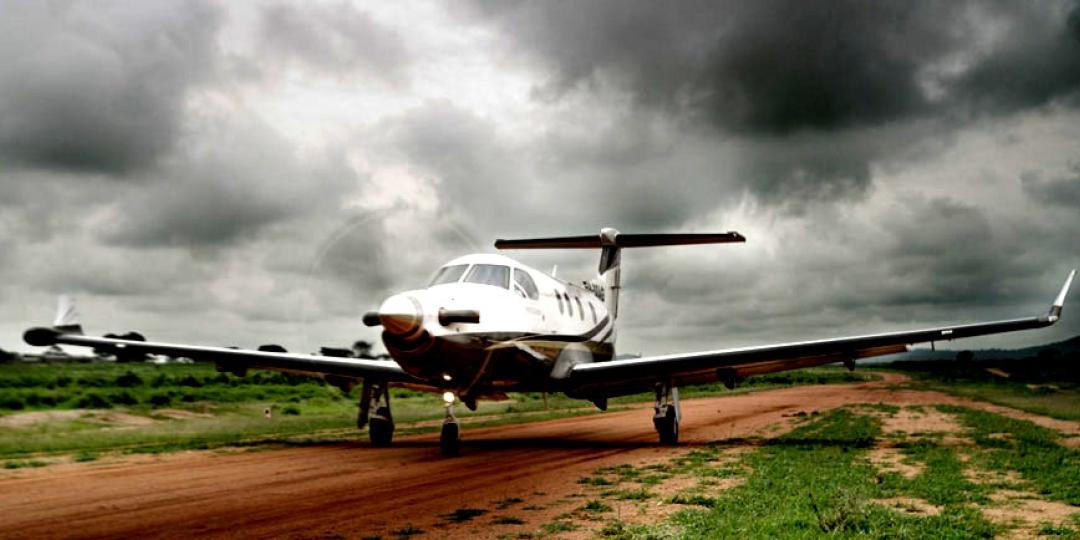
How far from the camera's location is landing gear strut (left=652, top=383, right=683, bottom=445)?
59.4ft

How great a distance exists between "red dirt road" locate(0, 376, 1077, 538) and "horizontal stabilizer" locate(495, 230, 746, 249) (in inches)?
295

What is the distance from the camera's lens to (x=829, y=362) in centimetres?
1833

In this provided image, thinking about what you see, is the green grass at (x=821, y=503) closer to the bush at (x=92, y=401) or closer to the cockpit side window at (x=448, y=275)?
the cockpit side window at (x=448, y=275)

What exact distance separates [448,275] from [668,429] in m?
7.18

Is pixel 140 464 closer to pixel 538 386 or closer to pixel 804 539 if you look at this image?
pixel 538 386

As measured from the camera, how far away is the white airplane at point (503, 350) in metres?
13.2

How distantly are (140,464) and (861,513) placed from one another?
12958 millimetres

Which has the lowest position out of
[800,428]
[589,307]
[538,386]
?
[800,428]

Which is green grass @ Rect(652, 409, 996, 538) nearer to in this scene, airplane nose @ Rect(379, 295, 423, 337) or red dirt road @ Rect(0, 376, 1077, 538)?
red dirt road @ Rect(0, 376, 1077, 538)

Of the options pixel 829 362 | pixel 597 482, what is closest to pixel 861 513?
pixel 597 482

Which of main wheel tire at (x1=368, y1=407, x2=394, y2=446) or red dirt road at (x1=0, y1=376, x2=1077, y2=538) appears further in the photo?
main wheel tire at (x1=368, y1=407, x2=394, y2=446)

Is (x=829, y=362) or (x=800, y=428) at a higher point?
(x=829, y=362)

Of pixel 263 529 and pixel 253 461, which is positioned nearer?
pixel 263 529

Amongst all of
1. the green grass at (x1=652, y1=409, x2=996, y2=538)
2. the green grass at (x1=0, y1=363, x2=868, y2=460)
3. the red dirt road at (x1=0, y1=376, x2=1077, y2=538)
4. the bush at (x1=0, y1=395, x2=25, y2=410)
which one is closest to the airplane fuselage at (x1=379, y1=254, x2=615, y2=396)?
the red dirt road at (x1=0, y1=376, x2=1077, y2=538)
